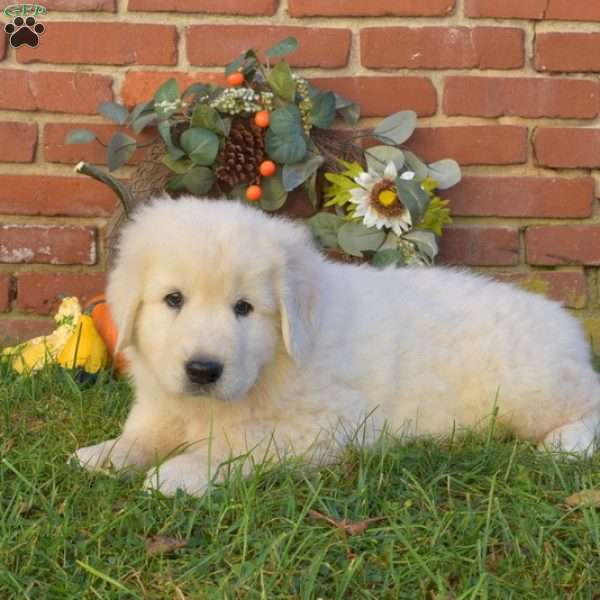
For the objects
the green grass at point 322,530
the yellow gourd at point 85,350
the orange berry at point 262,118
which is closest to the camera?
the green grass at point 322,530

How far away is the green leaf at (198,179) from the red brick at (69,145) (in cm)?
39

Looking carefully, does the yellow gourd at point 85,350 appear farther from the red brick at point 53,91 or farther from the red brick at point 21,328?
the red brick at point 53,91

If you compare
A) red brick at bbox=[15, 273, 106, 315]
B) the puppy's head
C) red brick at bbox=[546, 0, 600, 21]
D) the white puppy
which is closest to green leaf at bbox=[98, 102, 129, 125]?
red brick at bbox=[15, 273, 106, 315]

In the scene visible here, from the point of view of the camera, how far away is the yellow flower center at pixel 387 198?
415 centimetres

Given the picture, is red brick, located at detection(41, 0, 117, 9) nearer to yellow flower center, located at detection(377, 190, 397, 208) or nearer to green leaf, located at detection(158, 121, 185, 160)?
green leaf, located at detection(158, 121, 185, 160)

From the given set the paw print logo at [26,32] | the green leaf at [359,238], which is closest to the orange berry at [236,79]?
the green leaf at [359,238]

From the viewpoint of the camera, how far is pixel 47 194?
174 inches

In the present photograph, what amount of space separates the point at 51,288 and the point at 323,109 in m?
1.49

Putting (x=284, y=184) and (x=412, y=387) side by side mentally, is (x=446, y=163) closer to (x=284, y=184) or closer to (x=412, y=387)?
(x=284, y=184)

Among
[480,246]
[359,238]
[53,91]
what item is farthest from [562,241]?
[53,91]

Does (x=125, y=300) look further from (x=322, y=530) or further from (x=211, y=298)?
(x=322, y=530)

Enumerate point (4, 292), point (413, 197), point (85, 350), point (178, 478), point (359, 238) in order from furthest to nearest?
1. point (4, 292)
2. point (359, 238)
3. point (413, 197)
4. point (85, 350)
5. point (178, 478)

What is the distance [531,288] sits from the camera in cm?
450

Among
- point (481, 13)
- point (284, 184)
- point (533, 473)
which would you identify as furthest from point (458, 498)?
point (481, 13)
